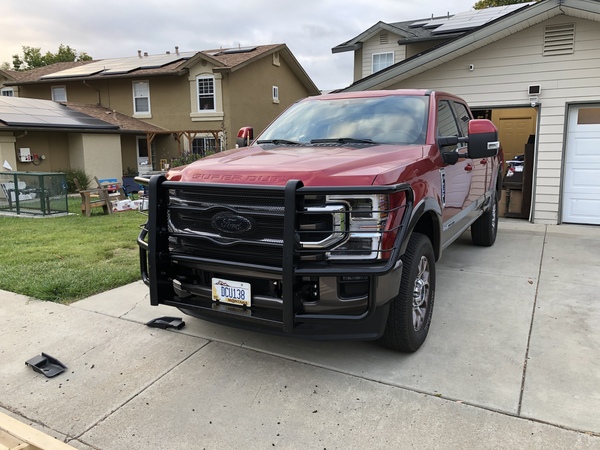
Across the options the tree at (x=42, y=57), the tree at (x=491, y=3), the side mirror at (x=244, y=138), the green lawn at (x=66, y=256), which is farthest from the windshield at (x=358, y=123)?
the tree at (x=42, y=57)

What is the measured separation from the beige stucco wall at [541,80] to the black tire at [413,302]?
643cm

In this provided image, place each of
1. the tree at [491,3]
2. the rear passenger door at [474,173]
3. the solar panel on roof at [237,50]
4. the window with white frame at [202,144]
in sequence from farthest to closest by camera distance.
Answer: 1. the tree at [491,3]
2. the solar panel on roof at [237,50]
3. the window with white frame at [202,144]
4. the rear passenger door at [474,173]

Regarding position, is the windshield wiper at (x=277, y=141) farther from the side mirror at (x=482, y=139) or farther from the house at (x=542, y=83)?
the house at (x=542, y=83)

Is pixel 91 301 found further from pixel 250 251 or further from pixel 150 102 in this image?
pixel 150 102

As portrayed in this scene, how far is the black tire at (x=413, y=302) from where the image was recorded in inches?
131

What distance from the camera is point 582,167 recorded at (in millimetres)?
8875

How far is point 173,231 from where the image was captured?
136 inches

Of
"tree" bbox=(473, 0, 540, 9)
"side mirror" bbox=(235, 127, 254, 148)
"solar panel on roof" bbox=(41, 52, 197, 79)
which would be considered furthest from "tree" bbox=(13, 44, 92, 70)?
"side mirror" bbox=(235, 127, 254, 148)

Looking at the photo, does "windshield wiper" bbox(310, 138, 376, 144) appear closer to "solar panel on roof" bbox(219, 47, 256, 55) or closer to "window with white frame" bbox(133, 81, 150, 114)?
"solar panel on roof" bbox(219, 47, 256, 55)

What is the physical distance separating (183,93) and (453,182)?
19013 mm

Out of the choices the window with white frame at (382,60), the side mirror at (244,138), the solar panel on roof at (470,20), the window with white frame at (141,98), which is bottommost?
the side mirror at (244,138)

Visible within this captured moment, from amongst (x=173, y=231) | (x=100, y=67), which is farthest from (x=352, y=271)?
(x=100, y=67)

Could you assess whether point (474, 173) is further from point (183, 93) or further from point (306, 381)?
point (183, 93)

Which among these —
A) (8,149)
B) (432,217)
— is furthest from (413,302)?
(8,149)
